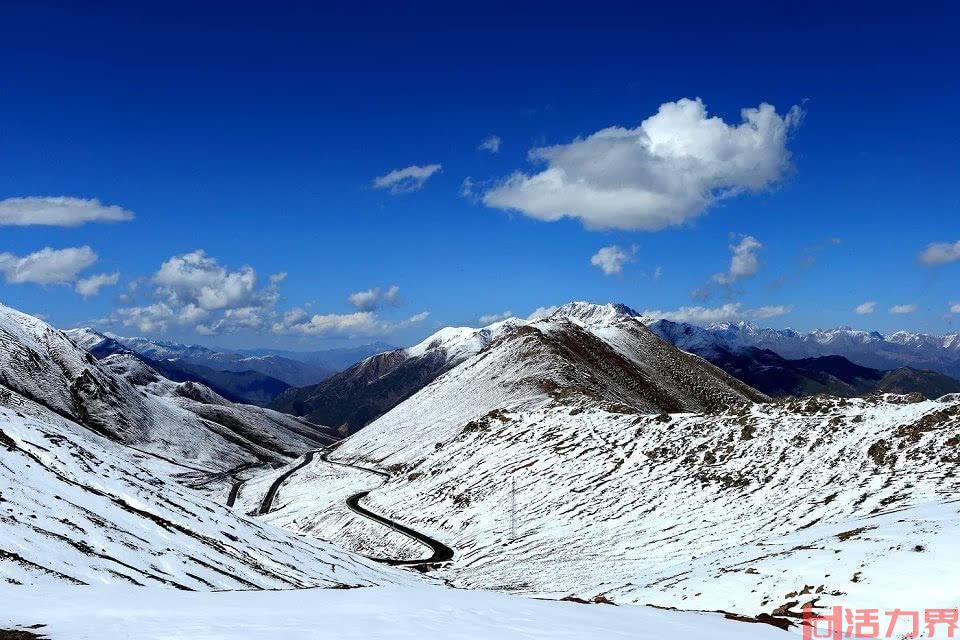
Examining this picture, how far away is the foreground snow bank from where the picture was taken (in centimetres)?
1666

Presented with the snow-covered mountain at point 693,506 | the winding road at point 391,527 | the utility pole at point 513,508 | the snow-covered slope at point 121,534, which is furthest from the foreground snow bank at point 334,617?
the utility pole at point 513,508

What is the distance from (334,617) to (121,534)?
3194cm

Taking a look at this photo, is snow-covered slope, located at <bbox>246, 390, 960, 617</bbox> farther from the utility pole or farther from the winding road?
the winding road

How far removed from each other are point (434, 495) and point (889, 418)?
6804cm

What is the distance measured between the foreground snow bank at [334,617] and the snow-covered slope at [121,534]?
37.7ft

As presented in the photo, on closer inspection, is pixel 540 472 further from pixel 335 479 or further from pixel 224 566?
pixel 335 479

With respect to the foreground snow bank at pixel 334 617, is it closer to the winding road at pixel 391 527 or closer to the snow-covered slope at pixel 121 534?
the snow-covered slope at pixel 121 534

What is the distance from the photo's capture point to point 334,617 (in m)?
19.2

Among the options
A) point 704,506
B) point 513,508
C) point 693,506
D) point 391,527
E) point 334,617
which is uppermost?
point 334,617

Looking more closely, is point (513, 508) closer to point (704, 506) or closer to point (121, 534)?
point (704, 506)

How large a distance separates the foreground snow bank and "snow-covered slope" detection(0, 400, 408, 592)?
11482 mm

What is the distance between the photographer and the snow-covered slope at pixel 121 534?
34.6m

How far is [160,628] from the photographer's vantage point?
16.5 metres

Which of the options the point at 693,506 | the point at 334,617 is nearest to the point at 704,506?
the point at 693,506
